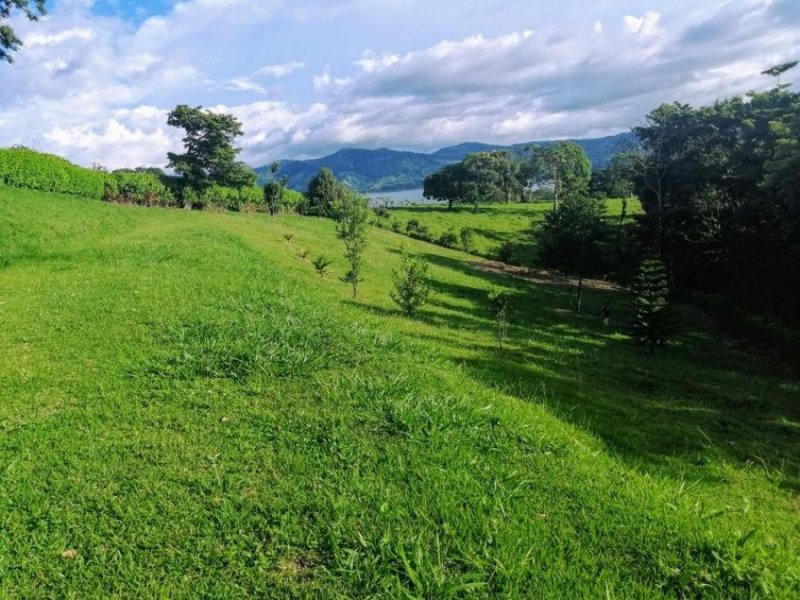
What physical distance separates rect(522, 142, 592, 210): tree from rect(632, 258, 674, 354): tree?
6840 cm

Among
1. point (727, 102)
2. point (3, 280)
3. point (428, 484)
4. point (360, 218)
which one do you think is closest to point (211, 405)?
point (428, 484)

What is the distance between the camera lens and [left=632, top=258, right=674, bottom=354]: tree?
1061 inches

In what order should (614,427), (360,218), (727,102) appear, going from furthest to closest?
(727,102)
(360,218)
(614,427)

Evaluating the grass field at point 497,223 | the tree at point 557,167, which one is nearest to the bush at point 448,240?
the grass field at point 497,223

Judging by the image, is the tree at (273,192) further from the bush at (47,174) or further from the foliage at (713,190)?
the foliage at (713,190)

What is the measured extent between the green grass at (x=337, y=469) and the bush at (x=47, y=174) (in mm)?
30164

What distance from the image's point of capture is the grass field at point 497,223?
72.0 m

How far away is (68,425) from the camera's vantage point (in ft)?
24.7

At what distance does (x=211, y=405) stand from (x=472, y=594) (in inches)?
204

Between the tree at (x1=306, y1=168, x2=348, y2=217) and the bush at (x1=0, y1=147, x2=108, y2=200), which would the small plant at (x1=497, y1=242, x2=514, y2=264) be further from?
the bush at (x1=0, y1=147, x2=108, y2=200)

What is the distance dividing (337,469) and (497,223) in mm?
82916

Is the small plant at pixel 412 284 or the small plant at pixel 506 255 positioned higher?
the small plant at pixel 412 284

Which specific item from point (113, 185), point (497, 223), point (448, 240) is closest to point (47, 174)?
point (113, 185)

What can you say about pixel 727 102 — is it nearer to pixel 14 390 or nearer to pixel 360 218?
pixel 360 218
